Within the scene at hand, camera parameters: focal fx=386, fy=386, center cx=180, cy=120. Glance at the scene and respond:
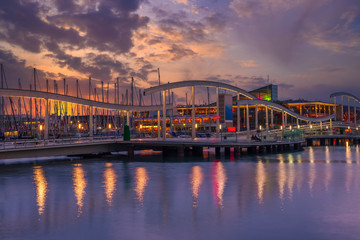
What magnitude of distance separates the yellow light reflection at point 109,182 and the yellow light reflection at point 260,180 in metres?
8.39

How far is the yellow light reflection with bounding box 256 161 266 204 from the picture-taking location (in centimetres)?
2193

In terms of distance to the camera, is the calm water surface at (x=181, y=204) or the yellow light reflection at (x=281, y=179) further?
the yellow light reflection at (x=281, y=179)

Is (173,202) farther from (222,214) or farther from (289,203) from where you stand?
(289,203)

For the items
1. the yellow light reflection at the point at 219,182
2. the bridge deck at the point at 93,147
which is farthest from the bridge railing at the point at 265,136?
the yellow light reflection at the point at 219,182

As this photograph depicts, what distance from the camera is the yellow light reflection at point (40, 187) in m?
20.3

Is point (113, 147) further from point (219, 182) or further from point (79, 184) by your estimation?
point (219, 182)

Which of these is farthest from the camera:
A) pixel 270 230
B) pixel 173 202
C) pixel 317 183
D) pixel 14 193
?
pixel 317 183

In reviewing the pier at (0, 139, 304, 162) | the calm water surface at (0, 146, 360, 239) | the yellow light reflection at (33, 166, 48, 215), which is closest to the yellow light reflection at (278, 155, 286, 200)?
the calm water surface at (0, 146, 360, 239)

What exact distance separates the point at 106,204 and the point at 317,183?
1480 cm

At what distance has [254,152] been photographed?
53.2 metres

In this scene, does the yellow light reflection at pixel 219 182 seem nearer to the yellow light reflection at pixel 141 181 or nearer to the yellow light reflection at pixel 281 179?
the yellow light reflection at pixel 281 179

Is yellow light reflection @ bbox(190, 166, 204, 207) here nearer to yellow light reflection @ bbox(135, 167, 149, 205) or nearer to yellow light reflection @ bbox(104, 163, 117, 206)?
yellow light reflection @ bbox(135, 167, 149, 205)

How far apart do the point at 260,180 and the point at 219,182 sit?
315cm

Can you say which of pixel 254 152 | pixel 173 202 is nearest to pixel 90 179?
pixel 173 202
